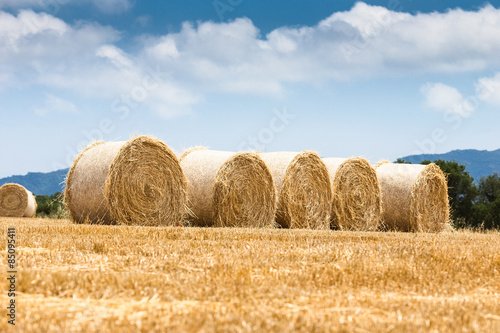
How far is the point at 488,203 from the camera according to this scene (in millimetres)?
24703

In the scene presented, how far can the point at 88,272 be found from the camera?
15.9 feet

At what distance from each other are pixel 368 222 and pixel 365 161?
172cm

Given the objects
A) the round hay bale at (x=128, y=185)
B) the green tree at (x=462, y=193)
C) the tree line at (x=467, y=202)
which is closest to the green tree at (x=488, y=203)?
the tree line at (x=467, y=202)

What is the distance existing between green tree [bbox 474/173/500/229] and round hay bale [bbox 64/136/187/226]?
1406 centimetres

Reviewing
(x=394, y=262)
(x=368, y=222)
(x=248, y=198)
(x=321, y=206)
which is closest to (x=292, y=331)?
(x=394, y=262)

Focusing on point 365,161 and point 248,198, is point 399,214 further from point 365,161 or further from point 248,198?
point 248,198

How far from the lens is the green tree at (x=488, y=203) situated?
23.1 metres

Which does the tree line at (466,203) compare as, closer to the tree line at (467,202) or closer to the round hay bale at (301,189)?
the tree line at (467,202)

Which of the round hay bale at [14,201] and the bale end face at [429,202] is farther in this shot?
the round hay bale at [14,201]

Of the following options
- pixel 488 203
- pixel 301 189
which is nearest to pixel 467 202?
pixel 488 203

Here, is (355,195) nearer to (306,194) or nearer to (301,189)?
(306,194)

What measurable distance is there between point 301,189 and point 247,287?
980cm

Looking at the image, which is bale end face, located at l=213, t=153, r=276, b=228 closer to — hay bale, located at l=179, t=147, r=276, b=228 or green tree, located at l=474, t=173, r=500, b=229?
hay bale, located at l=179, t=147, r=276, b=228

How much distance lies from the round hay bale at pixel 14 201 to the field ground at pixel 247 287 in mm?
16990
